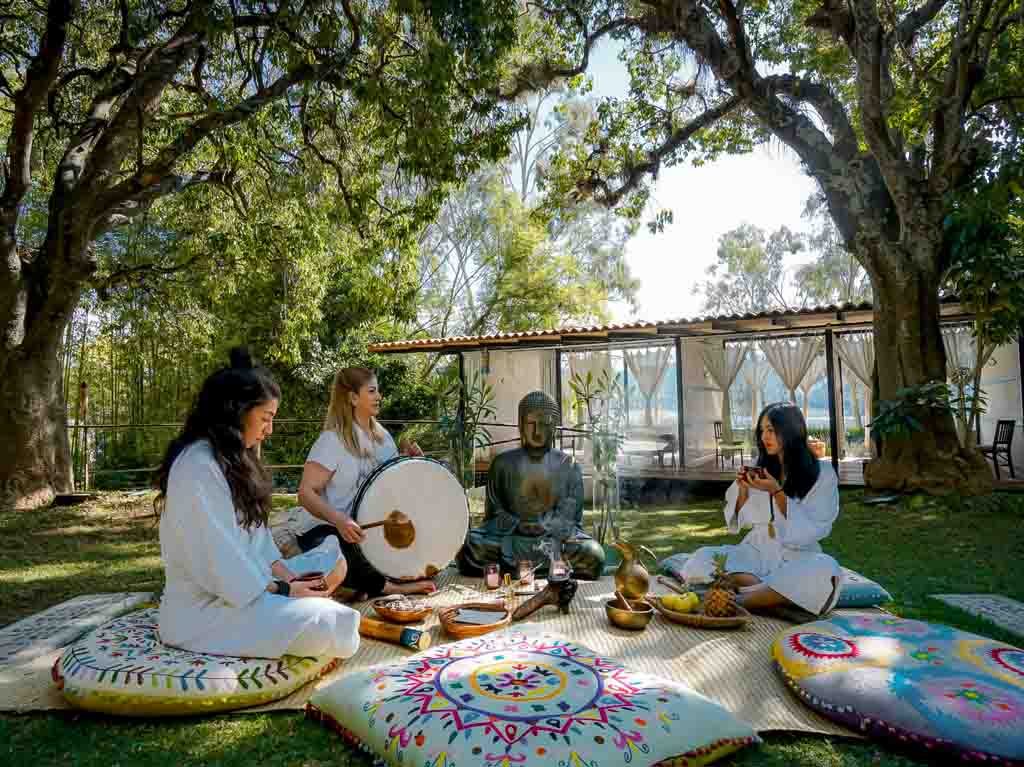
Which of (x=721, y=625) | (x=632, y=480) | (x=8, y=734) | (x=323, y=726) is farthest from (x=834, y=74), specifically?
(x=8, y=734)

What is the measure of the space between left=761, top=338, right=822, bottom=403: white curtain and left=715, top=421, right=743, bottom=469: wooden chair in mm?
1471

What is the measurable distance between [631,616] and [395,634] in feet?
3.78

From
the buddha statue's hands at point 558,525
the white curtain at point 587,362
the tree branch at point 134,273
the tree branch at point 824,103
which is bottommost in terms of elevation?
the buddha statue's hands at point 558,525

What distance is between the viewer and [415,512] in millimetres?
4023

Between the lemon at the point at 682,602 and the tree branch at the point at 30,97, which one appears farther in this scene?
the tree branch at the point at 30,97

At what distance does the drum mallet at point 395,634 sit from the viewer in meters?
3.11

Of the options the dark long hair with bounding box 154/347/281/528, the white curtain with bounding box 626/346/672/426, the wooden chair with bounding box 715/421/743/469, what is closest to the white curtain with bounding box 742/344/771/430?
the wooden chair with bounding box 715/421/743/469

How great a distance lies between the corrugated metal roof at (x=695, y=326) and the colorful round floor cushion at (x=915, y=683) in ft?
24.8

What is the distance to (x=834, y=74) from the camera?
32.8 feet

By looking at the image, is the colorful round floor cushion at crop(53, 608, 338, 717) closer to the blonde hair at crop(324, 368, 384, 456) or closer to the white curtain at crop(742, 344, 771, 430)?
the blonde hair at crop(324, 368, 384, 456)

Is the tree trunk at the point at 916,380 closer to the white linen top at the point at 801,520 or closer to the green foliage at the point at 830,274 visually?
the white linen top at the point at 801,520

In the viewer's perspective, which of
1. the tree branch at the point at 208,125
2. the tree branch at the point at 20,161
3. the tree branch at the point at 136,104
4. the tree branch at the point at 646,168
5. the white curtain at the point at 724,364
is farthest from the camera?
the white curtain at the point at 724,364

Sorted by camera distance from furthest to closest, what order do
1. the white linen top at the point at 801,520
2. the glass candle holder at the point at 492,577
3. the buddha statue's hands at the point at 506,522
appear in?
the buddha statue's hands at the point at 506,522
the glass candle holder at the point at 492,577
the white linen top at the point at 801,520

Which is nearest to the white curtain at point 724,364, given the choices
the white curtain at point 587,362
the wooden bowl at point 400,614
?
the white curtain at point 587,362
